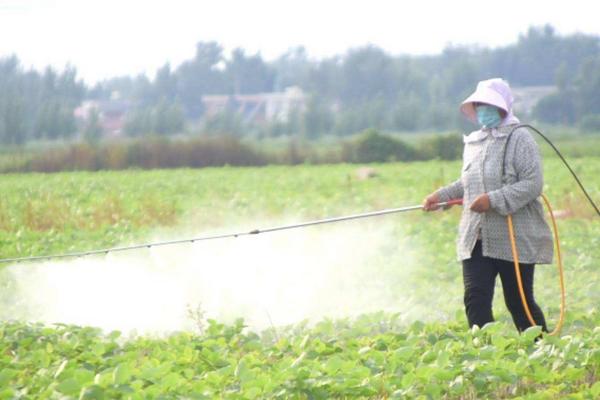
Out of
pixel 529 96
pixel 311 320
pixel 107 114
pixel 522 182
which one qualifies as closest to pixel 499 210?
pixel 522 182

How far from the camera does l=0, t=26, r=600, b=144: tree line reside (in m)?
25.8

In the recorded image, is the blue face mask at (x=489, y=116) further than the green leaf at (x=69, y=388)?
Yes

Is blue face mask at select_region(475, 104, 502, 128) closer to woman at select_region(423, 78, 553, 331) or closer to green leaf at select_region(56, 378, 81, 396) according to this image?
woman at select_region(423, 78, 553, 331)

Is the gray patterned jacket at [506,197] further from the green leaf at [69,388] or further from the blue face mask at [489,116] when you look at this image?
the green leaf at [69,388]

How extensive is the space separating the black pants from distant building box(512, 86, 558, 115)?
27852 mm

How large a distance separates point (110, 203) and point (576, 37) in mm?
28274

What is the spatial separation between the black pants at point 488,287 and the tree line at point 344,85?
17.0 meters

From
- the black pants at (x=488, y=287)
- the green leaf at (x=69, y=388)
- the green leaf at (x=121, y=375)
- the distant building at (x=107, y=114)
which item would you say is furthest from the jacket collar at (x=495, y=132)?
the distant building at (x=107, y=114)

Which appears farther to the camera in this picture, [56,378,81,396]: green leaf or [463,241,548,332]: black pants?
[463,241,548,332]: black pants

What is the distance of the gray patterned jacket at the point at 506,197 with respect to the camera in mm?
6801

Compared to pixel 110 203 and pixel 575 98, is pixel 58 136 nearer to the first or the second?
pixel 110 203

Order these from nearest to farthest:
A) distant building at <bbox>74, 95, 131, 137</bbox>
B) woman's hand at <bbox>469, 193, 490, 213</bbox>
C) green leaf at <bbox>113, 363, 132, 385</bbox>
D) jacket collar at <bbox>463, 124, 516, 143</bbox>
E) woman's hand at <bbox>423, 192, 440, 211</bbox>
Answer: green leaf at <bbox>113, 363, 132, 385</bbox>, woman's hand at <bbox>469, 193, 490, 213</bbox>, jacket collar at <bbox>463, 124, 516, 143</bbox>, woman's hand at <bbox>423, 192, 440, 211</bbox>, distant building at <bbox>74, 95, 131, 137</bbox>

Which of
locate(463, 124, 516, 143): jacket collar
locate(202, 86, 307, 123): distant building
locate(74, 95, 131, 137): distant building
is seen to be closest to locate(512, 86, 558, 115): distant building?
locate(202, 86, 307, 123): distant building

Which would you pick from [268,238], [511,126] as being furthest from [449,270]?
[511,126]
